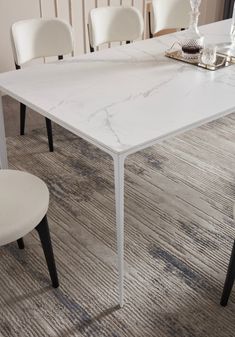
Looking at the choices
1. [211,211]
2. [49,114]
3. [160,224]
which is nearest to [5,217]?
[49,114]

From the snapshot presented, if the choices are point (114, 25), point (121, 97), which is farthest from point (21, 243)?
point (114, 25)

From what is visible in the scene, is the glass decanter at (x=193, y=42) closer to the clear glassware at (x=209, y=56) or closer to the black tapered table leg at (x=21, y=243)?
the clear glassware at (x=209, y=56)

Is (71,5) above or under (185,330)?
above

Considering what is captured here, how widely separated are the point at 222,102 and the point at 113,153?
1.81ft

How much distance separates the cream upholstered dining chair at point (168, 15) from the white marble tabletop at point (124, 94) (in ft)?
2.68

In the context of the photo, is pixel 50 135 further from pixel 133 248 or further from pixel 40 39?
pixel 133 248

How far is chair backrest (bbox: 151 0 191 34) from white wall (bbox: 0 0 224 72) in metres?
0.96

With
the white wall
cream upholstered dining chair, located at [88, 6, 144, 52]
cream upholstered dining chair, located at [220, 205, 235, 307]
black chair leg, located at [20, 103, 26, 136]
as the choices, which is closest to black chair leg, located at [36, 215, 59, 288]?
cream upholstered dining chair, located at [220, 205, 235, 307]

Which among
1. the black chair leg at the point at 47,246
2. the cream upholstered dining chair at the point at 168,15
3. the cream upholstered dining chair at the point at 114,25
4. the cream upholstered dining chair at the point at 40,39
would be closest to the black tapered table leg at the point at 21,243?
the black chair leg at the point at 47,246

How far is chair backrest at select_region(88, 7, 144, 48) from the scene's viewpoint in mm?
2734

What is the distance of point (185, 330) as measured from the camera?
1.62 metres

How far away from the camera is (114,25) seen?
2.83 metres

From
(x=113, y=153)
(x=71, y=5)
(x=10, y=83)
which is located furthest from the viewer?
(x=71, y=5)

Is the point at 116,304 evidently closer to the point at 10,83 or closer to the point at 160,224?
the point at 160,224
